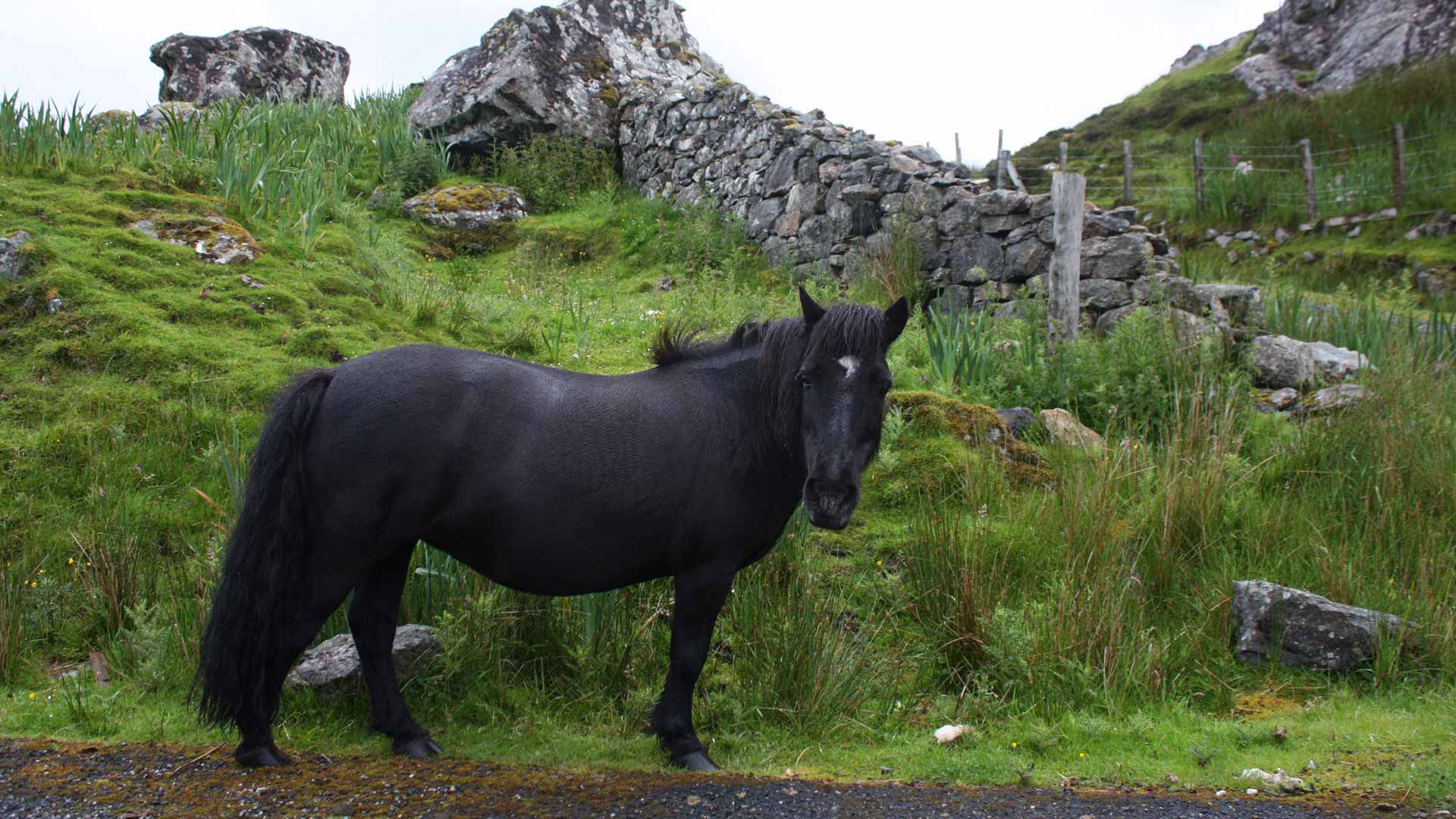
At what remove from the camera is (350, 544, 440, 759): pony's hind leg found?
133 inches

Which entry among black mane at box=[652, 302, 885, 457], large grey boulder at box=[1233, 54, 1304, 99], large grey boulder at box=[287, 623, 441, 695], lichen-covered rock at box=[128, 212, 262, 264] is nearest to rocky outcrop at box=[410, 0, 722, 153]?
lichen-covered rock at box=[128, 212, 262, 264]

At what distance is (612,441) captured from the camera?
128 inches

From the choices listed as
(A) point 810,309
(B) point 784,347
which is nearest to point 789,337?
(B) point 784,347

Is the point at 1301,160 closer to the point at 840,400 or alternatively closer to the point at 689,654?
the point at 840,400

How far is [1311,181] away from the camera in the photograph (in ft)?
54.1

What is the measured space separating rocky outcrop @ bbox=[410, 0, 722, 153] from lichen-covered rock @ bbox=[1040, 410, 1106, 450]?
35.1 ft

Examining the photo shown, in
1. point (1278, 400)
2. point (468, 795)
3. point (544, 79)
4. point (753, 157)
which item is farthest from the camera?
point (544, 79)

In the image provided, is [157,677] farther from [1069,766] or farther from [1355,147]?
[1355,147]

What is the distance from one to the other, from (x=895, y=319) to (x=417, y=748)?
2346 mm

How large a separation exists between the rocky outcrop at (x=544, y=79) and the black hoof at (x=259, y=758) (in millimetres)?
12691

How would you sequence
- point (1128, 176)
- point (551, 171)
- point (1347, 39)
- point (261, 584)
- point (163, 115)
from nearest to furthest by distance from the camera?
1. point (261, 584)
2. point (163, 115)
3. point (551, 171)
4. point (1128, 176)
5. point (1347, 39)

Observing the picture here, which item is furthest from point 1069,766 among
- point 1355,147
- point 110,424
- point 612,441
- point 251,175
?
point 1355,147

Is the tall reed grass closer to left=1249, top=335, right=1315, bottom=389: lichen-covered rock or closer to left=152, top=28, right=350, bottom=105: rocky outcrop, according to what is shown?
left=152, top=28, right=350, bottom=105: rocky outcrop

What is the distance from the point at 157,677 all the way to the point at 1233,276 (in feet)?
43.4
